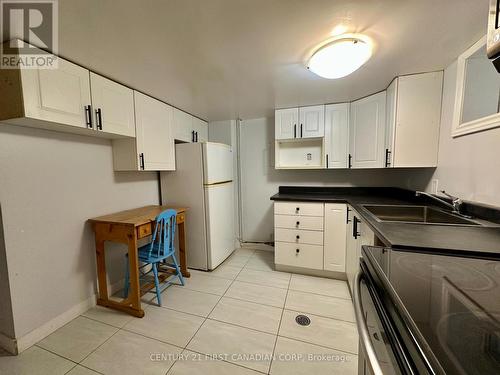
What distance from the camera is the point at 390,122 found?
6.38 ft

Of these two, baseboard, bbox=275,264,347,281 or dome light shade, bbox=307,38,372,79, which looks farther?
baseboard, bbox=275,264,347,281

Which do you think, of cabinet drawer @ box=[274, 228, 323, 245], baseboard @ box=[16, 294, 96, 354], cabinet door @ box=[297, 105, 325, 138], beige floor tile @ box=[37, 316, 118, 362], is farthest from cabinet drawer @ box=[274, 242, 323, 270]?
baseboard @ box=[16, 294, 96, 354]

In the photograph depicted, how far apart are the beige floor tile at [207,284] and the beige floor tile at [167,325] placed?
1.27 ft

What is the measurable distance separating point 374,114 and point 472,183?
44.3 inches

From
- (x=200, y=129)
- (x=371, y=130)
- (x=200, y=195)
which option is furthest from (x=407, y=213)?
(x=200, y=129)

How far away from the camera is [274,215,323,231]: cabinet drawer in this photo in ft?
7.75

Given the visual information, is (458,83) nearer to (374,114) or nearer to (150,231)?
(374,114)

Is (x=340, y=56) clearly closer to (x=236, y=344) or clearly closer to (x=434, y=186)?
(x=434, y=186)

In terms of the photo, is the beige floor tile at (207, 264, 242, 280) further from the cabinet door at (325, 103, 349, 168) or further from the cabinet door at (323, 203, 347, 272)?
the cabinet door at (325, 103, 349, 168)

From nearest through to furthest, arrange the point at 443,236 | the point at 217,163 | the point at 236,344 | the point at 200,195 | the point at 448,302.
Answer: the point at 448,302 → the point at 443,236 → the point at 236,344 → the point at 200,195 → the point at 217,163

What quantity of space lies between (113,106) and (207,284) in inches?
79.0

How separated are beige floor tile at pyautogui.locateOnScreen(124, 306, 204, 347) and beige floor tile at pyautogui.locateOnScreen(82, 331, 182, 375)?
0.18ft

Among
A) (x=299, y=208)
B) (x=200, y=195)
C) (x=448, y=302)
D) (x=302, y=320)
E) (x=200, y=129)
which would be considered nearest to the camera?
(x=448, y=302)

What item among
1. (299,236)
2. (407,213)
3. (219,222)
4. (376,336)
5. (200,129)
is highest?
(200,129)
